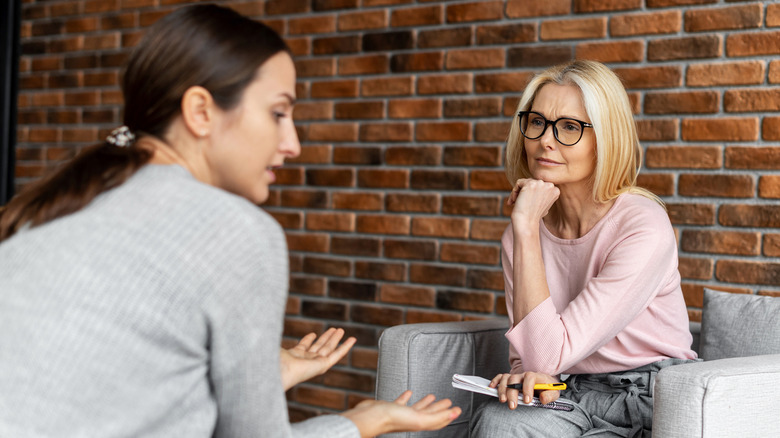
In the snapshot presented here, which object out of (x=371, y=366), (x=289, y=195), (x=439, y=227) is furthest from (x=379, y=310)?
(x=289, y=195)

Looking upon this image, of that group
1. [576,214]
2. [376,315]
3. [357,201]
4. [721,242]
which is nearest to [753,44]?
[721,242]

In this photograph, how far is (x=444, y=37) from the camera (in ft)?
9.11

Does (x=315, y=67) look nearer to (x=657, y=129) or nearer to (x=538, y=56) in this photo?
(x=538, y=56)

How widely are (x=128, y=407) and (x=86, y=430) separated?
0.18 ft

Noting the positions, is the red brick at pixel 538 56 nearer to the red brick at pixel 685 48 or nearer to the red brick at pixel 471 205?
the red brick at pixel 685 48

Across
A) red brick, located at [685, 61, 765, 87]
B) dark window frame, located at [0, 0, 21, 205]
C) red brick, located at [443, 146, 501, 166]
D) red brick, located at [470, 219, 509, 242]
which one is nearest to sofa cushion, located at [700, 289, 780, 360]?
red brick, located at [685, 61, 765, 87]

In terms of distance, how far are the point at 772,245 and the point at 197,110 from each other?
72.3 inches

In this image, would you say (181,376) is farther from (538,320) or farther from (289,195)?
(289,195)

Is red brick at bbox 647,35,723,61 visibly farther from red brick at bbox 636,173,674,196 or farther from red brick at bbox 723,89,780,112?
red brick at bbox 636,173,674,196

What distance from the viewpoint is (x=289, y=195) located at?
314 centimetres

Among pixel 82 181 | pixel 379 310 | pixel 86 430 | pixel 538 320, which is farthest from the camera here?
pixel 379 310

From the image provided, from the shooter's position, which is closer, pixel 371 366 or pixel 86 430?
pixel 86 430

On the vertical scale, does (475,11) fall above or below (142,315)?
above

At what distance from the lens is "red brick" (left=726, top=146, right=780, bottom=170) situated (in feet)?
7.31
